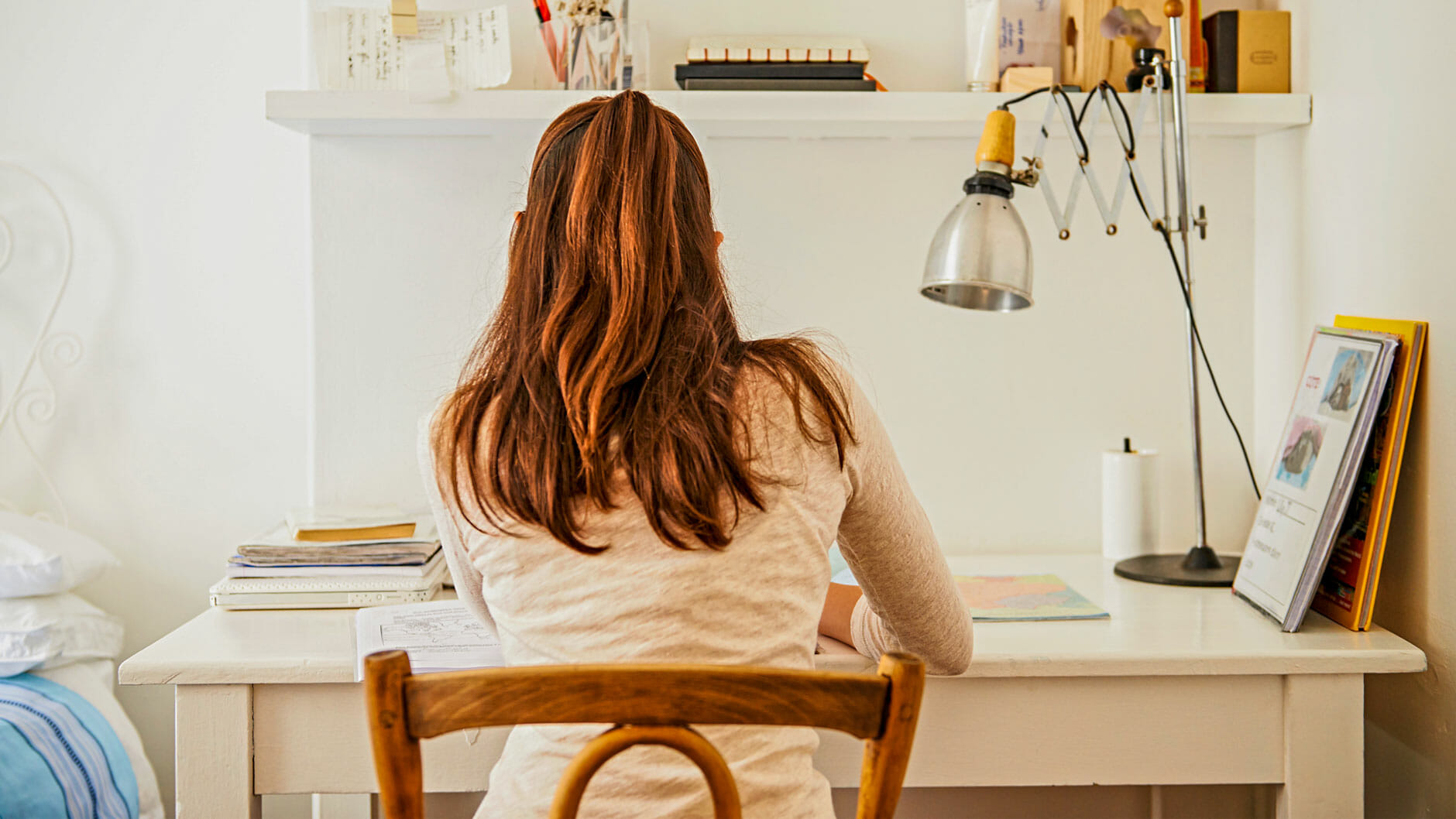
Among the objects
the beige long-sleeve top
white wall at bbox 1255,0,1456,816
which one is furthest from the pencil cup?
white wall at bbox 1255,0,1456,816

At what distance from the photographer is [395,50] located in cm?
151

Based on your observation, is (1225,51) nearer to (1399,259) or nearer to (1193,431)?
(1399,259)

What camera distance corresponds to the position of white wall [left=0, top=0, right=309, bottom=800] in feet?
6.10

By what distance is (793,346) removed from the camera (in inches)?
35.3

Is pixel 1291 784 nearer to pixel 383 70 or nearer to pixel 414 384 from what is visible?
pixel 414 384

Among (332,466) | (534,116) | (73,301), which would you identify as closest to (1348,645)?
(534,116)

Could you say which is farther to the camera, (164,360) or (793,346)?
(164,360)

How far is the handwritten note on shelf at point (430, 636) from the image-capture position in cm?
112

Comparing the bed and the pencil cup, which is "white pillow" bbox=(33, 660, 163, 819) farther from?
the pencil cup

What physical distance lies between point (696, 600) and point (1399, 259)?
0.98 meters

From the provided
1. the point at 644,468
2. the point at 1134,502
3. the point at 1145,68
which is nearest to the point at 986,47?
the point at 1145,68

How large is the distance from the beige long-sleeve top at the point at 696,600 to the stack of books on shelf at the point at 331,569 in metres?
0.49

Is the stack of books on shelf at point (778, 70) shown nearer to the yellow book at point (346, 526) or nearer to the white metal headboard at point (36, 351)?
the yellow book at point (346, 526)

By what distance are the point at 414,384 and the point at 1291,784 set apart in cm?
121
